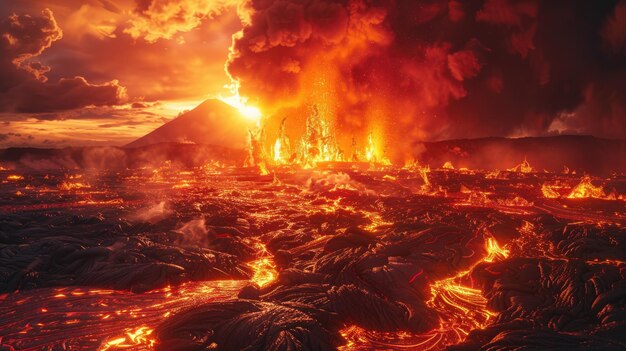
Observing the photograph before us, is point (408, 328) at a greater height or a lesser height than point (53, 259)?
lesser

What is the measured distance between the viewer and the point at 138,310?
7.08 m

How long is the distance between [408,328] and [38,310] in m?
7.10

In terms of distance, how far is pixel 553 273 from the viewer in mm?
7523

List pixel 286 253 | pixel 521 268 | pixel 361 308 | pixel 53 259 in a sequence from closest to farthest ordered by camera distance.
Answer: pixel 361 308, pixel 521 268, pixel 53 259, pixel 286 253

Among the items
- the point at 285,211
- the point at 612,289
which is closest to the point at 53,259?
the point at 285,211

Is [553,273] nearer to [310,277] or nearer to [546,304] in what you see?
[546,304]

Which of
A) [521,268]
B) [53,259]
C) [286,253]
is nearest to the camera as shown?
[521,268]

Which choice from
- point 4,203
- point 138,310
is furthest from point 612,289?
point 4,203

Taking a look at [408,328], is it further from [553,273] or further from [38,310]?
[38,310]

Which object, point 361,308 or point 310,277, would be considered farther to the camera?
point 310,277

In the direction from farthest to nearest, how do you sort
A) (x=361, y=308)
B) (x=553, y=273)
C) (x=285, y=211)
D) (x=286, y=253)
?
(x=285, y=211)
(x=286, y=253)
(x=553, y=273)
(x=361, y=308)

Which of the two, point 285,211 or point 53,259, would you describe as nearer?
point 53,259

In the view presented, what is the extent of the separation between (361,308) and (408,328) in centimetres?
89

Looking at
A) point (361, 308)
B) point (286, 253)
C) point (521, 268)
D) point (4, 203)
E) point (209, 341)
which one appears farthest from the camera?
point (4, 203)
